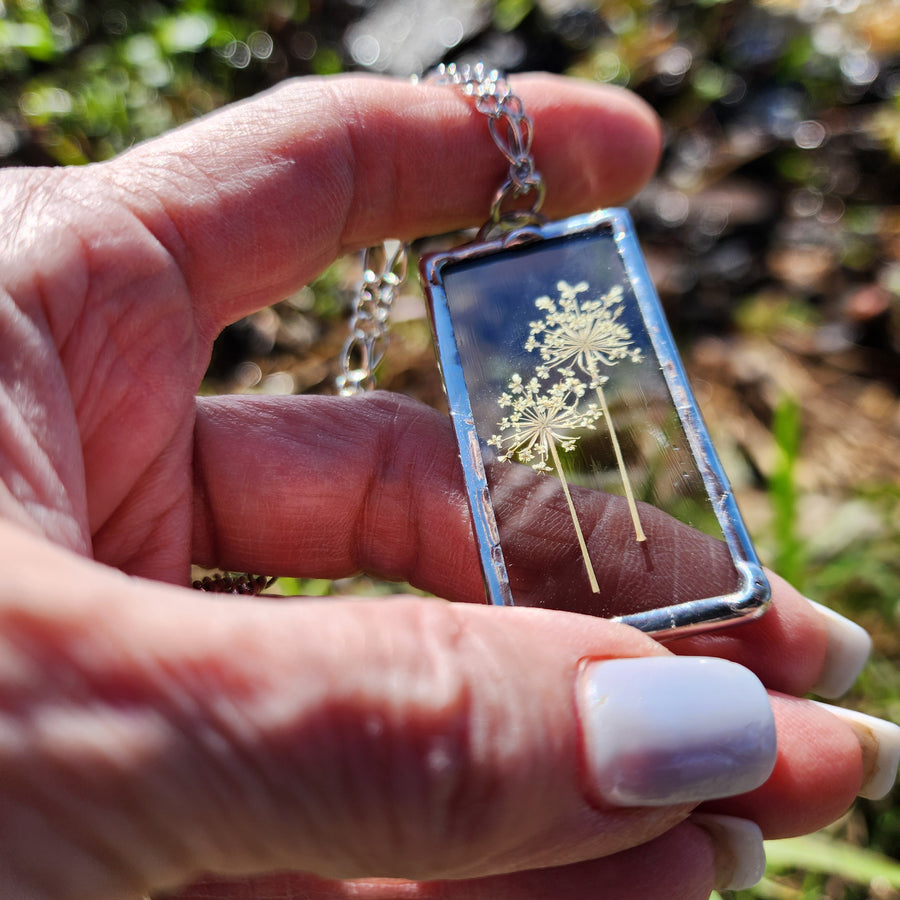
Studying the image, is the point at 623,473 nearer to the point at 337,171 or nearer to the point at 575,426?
the point at 575,426

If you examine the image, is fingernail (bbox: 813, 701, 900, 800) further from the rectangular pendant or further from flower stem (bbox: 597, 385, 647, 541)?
flower stem (bbox: 597, 385, 647, 541)

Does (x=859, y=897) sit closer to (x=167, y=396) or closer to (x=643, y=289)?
(x=643, y=289)

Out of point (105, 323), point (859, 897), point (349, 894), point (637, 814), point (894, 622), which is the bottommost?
point (859, 897)

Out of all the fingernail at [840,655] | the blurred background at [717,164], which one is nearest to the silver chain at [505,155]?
the blurred background at [717,164]

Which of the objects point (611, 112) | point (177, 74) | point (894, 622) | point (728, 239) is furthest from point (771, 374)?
point (177, 74)

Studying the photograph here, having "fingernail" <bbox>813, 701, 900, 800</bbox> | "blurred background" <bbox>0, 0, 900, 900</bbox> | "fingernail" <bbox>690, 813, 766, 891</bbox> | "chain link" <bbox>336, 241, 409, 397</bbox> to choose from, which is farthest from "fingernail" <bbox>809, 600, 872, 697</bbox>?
"chain link" <bbox>336, 241, 409, 397</bbox>

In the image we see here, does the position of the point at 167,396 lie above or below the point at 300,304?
above

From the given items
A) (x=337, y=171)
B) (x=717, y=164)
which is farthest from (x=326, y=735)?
(x=717, y=164)
